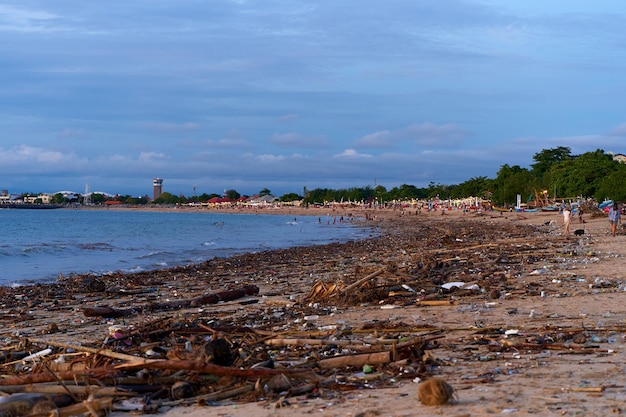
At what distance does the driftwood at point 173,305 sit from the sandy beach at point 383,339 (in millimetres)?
73

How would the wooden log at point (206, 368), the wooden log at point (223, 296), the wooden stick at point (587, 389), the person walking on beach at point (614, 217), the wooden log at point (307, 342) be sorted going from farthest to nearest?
the person walking on beach at point (614, 217) → the wooden log at point (223, 296) → the wooden log at point (307, 342) → the wooden log at point (206, 368) → the wooden stick at point (587, 389)

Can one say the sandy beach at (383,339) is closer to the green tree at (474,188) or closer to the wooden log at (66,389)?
the wooden log at (66,389)

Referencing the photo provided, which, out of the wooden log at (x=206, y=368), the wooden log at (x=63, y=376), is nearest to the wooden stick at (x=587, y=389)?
the wooden log at (x=206, y=368)

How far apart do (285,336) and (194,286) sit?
9.48 metres

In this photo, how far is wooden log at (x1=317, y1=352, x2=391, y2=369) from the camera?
6344 mm

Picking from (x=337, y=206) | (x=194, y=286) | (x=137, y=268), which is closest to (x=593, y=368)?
(x=194, y=286)

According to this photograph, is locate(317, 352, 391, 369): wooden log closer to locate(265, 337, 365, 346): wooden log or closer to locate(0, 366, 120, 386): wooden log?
locate(265, 337, 365, 346): wooden log

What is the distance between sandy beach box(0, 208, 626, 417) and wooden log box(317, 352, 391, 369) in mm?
14

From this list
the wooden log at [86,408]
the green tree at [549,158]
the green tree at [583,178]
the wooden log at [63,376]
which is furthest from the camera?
the green tree at [549,158]

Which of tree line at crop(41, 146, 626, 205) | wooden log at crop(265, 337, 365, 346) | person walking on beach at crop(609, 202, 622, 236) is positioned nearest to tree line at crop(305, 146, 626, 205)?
tree line at crop(41, 146, 626, 205)

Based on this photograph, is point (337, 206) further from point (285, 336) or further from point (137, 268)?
point (285, 336)

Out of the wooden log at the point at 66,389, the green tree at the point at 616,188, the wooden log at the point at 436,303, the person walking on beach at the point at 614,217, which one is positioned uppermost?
the green tree at the point at 616,188

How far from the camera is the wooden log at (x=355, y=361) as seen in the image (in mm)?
6344

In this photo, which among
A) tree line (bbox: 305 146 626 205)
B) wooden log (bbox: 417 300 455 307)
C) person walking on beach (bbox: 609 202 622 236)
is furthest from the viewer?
tree line (bbox: 305 146 626 205)
